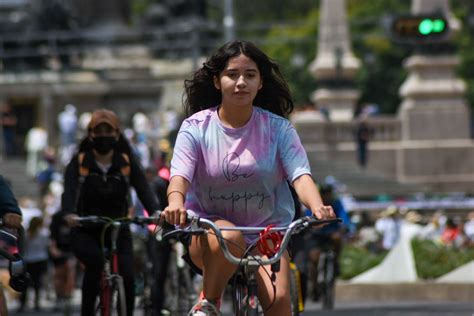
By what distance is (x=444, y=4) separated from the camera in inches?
1741

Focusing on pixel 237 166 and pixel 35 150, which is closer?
pixel 237 166

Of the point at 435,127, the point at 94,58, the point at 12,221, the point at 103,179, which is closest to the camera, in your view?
the point at 12,221

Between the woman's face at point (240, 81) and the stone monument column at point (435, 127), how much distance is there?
120ft

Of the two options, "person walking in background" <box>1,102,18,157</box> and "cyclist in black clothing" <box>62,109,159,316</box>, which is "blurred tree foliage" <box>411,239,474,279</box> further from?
"person walking in background" <box>1,102,18,157</box>

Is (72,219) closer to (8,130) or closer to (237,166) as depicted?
(237,166)

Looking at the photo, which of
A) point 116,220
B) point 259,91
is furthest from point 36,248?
point 259,91

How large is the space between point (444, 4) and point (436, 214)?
10285 millimetres

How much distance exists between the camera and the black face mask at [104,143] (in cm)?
1195

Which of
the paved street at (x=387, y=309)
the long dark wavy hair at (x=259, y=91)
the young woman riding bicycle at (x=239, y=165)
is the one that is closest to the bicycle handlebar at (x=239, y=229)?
the young woman riding bicycle at (x=239, y=165)

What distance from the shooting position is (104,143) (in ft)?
39.2

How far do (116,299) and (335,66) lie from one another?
36373mm

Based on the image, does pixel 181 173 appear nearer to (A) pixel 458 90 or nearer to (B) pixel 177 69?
(A) pixel 458 90

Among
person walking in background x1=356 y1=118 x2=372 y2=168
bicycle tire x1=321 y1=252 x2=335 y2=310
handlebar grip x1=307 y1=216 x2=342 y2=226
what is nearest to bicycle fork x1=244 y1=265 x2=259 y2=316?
handlebar grip x1=307 y1=216 x2=342 y2=226

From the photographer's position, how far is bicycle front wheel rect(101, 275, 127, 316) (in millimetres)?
11180
